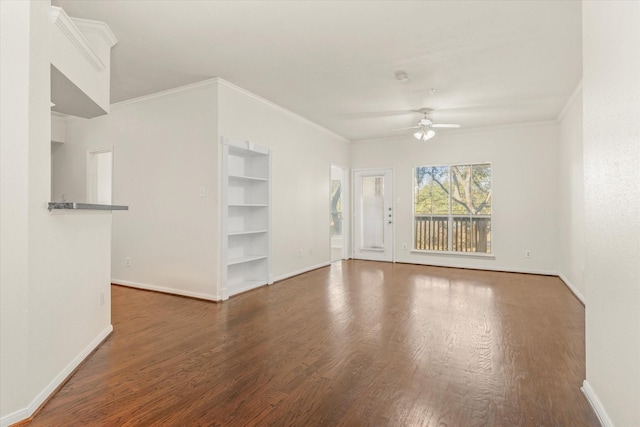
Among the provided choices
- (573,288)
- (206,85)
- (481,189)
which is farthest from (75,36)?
(481,189)

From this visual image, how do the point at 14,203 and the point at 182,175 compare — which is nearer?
the point at 14,203

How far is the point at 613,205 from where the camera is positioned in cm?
161

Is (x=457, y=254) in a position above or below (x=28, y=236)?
below

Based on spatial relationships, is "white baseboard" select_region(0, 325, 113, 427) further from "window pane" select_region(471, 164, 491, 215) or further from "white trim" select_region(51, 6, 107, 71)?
"window pane" select_region(471, 164, 491, 215)

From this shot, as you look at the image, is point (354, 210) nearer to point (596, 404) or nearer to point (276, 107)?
point (276, 107)

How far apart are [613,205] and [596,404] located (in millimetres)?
1096

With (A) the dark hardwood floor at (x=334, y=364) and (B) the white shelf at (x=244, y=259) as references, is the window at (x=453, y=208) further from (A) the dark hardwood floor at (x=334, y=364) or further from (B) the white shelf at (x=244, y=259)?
(B) the white shelf at (x=244, y=259)

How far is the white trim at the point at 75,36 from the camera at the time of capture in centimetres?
214

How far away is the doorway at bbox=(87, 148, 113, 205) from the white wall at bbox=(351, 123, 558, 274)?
18.3ft

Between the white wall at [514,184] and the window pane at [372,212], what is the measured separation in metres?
0.71

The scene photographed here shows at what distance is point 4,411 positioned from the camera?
1.68m

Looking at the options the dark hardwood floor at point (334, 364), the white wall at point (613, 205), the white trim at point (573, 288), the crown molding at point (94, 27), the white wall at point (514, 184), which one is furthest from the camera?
the white wall at point (514, 184)

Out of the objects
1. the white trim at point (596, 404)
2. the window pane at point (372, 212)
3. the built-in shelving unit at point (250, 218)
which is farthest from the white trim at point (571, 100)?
the built-in shelving unit at point (250, 218)

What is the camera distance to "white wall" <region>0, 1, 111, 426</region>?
172 cm
